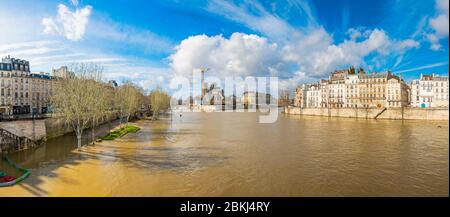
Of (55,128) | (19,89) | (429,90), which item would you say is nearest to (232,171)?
(55,128)

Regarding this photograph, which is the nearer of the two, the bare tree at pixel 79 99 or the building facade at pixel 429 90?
the bare tree at pixel 79 99

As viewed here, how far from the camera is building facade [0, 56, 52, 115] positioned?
4594 cm

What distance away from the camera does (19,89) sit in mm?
48750

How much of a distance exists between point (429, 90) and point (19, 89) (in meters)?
96.2

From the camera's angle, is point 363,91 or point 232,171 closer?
point 232,171

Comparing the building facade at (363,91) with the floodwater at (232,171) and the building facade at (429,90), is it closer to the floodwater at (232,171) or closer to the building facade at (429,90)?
the building facade at (429,90)

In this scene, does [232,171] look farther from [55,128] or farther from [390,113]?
[390,113]

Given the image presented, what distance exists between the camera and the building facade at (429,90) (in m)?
70.6

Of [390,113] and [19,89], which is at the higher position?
[19,89]

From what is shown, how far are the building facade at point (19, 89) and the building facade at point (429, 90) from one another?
90.2 metres

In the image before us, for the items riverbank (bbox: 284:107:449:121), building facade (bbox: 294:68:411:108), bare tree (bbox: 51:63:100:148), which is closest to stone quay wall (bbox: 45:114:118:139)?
bare tree (bbox: 51:63:100:148)

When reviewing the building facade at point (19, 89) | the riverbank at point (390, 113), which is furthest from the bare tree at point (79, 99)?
the riverbank at point (390, 113)

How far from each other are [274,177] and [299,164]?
3.44 meters
